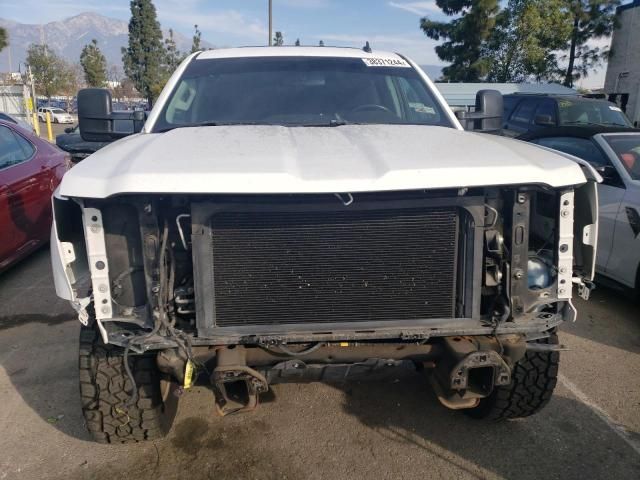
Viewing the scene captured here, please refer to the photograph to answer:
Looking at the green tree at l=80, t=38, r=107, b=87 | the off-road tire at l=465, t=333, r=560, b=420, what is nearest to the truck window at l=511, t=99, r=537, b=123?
the off-road tire at l=465, t=333, r=560, b=420

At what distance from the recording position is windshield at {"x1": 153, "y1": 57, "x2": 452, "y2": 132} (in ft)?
11.5

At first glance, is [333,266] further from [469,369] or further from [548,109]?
[548,109]

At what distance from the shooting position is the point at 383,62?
4000 millimetres

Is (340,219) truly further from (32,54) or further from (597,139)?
(32,54)

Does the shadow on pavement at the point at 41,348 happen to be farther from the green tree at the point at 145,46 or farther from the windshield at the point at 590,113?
the green tree at the point at 145,46

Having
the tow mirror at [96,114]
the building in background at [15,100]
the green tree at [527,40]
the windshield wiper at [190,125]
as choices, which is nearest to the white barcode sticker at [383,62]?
the windshield wiper at [190,125]

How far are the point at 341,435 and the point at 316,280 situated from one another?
46.2 inches

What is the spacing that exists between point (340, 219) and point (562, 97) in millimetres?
9011

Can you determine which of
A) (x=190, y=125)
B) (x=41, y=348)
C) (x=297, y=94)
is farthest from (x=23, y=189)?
(x=297, y=94)

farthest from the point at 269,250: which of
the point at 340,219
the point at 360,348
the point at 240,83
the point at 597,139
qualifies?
the point at 597,139

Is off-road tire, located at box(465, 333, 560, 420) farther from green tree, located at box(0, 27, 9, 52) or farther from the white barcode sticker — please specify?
green tree, located at box(0, 27, 9, 52)

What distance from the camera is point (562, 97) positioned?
9898 mm

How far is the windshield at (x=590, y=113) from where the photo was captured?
367 inches

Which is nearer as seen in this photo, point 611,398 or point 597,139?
point 611,398
